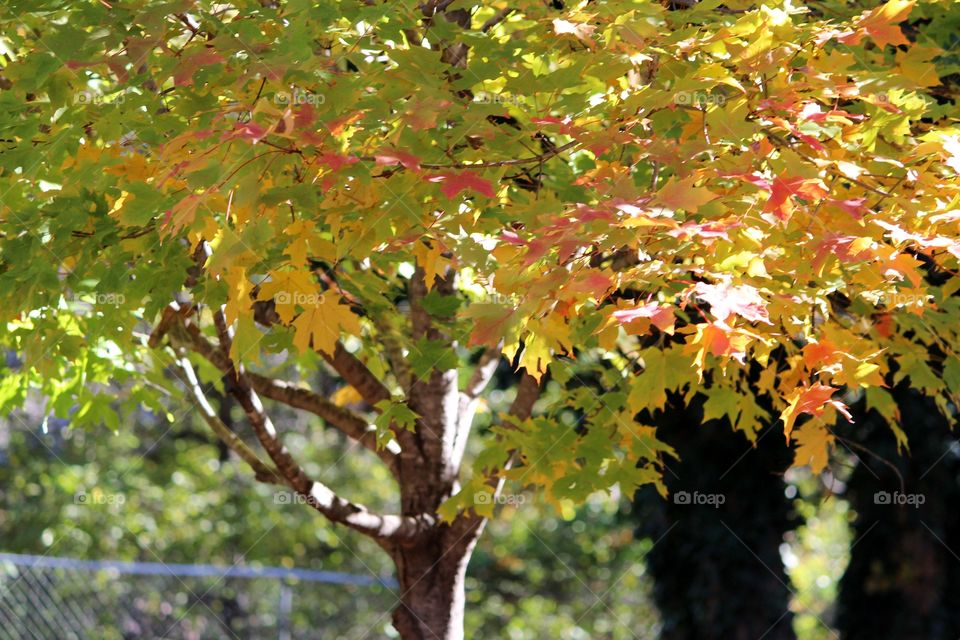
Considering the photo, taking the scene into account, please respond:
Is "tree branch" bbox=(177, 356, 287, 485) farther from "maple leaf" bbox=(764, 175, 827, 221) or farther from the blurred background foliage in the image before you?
the blurred background foliage

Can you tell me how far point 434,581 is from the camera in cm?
480

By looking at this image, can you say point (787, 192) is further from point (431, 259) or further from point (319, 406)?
point (319, 406)

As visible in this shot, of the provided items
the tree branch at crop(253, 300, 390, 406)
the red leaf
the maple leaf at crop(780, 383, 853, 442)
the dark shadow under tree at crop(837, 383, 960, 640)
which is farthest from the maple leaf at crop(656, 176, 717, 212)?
the dark shadow under tree at crop(837, 383, 960, 640)

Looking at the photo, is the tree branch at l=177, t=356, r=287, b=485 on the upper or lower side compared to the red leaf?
lower

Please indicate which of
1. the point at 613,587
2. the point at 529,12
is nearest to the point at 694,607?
the point at 613,587

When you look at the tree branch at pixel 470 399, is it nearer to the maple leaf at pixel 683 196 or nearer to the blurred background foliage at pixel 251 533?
the maple leaf at pixel 683 196

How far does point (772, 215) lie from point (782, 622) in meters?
5.75

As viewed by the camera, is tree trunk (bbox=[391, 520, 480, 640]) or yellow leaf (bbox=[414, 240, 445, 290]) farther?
tree trunk (bbox=[391, 520, 480, 640])

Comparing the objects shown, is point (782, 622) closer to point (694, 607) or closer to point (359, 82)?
point (694, 607)

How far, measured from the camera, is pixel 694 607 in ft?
26.4

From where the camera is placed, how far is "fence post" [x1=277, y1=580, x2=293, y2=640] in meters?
9.80

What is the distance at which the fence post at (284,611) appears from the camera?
9797 millimetres

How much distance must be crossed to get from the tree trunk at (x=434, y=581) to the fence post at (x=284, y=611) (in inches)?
209

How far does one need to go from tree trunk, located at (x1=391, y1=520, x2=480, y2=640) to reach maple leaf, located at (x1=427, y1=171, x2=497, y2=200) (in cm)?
219
